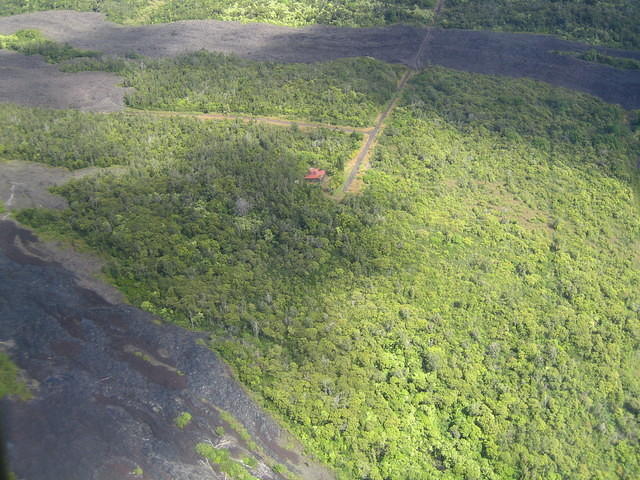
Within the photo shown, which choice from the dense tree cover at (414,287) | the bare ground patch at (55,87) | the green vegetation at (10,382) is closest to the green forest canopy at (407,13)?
the bare ground patch at (55,87)

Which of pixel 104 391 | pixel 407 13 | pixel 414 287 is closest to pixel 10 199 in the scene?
pixel 104 391

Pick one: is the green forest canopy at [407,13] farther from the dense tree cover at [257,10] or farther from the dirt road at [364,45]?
the dirt road at [364,45]

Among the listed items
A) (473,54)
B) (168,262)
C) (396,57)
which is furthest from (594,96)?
(168,262)

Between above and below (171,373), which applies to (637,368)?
below

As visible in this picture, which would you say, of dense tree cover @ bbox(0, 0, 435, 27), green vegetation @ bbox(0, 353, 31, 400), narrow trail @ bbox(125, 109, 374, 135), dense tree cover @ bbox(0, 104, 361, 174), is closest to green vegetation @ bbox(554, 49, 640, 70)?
dense tree cover @ bbox(0, 0, 435, 27)

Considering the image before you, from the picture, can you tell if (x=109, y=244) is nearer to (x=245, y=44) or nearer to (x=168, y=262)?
(x=168, y=262)

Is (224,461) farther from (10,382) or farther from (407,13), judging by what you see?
(407,13)

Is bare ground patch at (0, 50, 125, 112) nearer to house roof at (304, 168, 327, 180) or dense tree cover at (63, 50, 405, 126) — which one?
dense tree cover at (63, 50, 405, 126)
